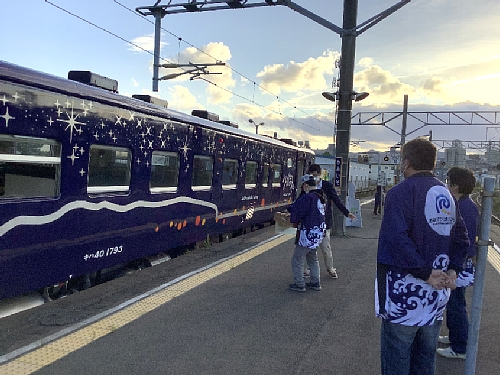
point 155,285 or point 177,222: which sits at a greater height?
point 177,222

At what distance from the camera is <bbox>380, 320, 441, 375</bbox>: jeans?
2.87 meters

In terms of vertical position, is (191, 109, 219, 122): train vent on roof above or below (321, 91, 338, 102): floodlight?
below

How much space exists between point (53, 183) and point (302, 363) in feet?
10.7

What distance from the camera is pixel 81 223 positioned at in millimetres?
5695

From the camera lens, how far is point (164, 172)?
7.62 metres

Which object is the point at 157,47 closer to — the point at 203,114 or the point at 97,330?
the point at 203,114

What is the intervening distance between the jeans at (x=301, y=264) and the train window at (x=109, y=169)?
2.51 meters

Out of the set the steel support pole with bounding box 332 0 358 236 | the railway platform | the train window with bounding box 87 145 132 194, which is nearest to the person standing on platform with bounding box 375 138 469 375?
the railway platform

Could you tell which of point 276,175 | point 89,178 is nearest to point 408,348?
point 89,178

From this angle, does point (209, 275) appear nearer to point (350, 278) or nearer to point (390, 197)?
point (350, 278)

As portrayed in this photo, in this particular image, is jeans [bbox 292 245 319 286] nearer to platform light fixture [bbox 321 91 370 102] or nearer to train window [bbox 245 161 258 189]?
train window [bbox 245 161 258 189]

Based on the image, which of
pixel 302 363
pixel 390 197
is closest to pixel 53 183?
pixel 302 363

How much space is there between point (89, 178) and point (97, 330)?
193cm

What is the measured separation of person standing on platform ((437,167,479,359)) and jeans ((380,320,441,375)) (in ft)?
4.98
